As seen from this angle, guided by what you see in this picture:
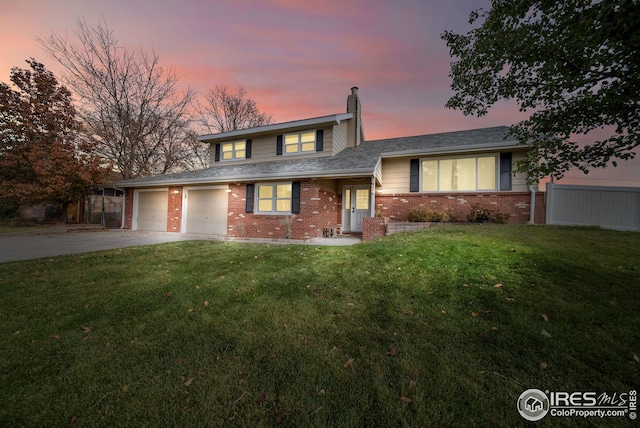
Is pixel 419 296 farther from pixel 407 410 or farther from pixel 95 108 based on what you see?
pixel 95 108

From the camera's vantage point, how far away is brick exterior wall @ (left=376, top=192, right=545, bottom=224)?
31.1ft

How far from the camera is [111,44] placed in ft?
61.5

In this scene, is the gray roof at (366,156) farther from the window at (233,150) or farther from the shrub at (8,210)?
the shrub at (8,210)

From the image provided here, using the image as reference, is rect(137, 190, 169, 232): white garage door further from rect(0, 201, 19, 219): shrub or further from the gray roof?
rect(0, 201, 19, 219): shrub

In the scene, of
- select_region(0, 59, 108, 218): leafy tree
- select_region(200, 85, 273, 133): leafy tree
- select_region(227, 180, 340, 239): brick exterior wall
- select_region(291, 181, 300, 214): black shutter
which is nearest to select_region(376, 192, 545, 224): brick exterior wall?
select_region(227, 180, 340, 239): brick exterior wall

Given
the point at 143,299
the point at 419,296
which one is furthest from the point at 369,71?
the point at 143,299

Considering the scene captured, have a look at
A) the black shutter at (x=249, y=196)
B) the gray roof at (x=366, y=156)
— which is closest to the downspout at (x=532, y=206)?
the gray roof at (x=366, y=156)

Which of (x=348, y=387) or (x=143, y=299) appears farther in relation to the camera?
(x=143, y=299)

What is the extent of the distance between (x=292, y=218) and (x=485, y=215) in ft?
25.1

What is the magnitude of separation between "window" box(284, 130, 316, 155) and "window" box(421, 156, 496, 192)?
5.77 m

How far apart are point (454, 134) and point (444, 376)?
12.9 meters

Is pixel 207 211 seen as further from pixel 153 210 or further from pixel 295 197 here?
pixel 295 197

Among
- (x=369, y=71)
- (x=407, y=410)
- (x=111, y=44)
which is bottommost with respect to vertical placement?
(x=407, y=410)

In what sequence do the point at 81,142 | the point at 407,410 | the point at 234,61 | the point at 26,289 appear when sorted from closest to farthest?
the point at 407,410
the point at 26,289
the point at 234,61
the point at 81,142
